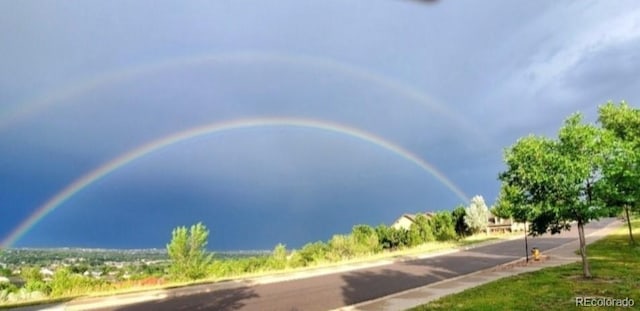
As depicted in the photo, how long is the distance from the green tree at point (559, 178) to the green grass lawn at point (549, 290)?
3.85 feet

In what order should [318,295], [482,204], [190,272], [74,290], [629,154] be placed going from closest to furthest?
[629,154] < [318,295] < [74,290] < [190,272] < [482,204]

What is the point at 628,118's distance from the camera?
75.3 feet

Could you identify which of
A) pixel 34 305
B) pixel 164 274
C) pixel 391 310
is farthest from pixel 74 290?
pixel 391 310

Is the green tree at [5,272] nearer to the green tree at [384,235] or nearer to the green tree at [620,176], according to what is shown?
the green tree at [620,176]

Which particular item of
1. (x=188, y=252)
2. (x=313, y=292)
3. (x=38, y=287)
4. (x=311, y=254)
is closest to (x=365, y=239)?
(x=311, y=254)

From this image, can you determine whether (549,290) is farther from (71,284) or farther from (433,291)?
(71,284)

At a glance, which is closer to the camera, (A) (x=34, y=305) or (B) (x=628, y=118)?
(A) (x=34, y=305)

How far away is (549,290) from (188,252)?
1795 cm

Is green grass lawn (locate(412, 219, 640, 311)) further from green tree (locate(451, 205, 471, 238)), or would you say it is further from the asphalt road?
green tree (locate(451, 205, 471, 238))

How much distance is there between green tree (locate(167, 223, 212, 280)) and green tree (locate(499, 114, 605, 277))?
16008 millimetres

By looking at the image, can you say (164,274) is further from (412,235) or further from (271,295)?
(412,235)

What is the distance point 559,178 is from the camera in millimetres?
13758

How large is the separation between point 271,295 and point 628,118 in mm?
20793

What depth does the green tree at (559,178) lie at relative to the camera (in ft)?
44.9
